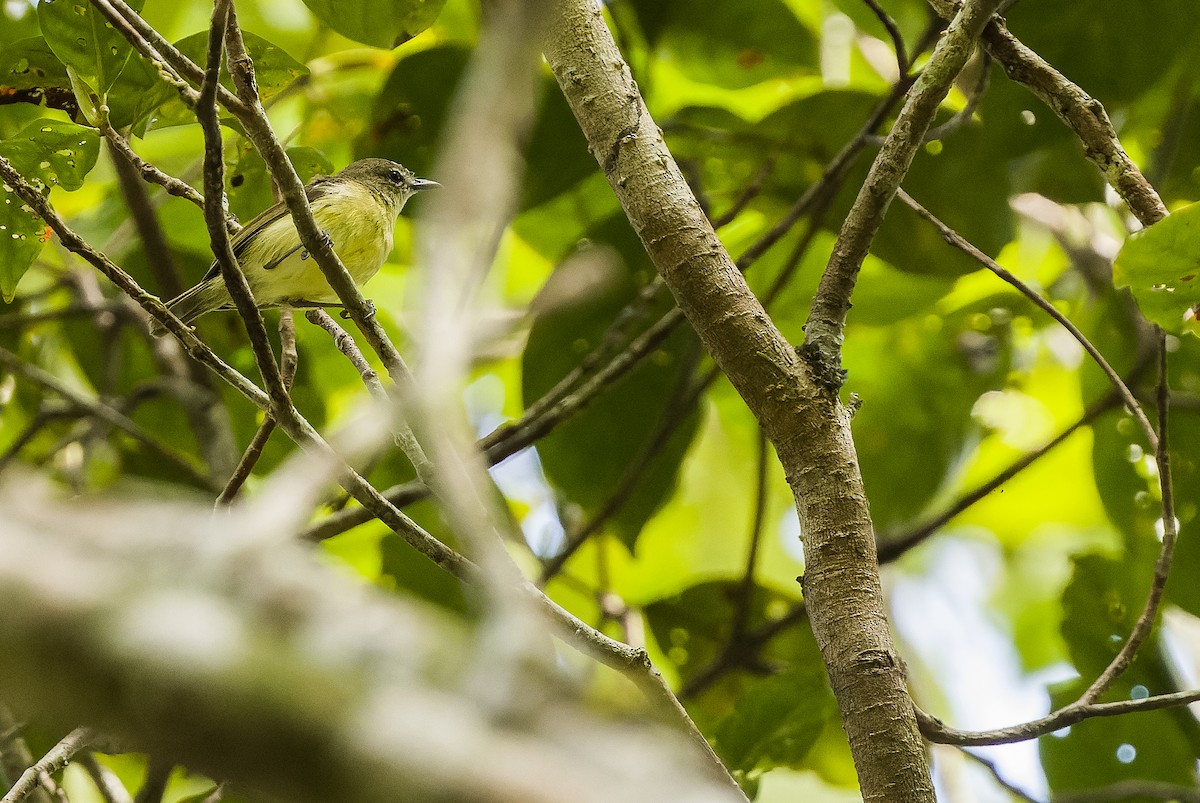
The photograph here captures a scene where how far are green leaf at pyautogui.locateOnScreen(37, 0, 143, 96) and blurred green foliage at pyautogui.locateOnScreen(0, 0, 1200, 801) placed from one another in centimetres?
32

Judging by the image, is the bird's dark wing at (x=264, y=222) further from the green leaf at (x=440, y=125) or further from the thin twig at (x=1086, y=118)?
the thin twig at (x=1086, y=118)

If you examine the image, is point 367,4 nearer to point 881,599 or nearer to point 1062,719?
point 881,599

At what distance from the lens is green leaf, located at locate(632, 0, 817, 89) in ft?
9.89

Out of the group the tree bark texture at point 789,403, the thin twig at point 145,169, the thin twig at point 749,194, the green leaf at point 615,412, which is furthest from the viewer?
the green leaf at point 615,412

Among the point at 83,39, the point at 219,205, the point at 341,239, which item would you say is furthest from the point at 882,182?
the point at 341,239

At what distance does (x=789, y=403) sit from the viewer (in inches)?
65.9

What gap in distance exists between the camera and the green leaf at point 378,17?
89.2 inches

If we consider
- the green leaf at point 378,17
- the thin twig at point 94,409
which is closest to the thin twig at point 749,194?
the green leaf at point 378,17

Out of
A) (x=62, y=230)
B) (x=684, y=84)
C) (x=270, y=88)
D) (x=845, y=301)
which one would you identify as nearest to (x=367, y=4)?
(x=270, y=88)

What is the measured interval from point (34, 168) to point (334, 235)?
55.7 inches

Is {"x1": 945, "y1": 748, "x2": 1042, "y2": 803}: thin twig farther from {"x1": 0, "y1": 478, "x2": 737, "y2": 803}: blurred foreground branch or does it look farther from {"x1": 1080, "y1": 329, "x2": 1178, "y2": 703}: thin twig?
{"x1": 0, "y1": 478, "x2": 737, "y2": 803}: blurred foreground branch

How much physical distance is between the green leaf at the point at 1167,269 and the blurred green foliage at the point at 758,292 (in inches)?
34.8

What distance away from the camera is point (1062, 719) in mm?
1681

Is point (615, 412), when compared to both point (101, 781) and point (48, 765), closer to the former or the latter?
point (101, 781)
